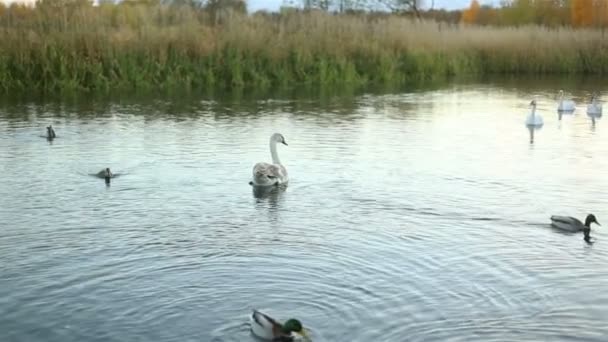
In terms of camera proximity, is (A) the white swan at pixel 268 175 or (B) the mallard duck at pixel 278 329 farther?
(A) the white swan at pixel 268 175

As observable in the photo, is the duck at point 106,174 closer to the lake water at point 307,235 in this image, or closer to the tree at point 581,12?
the lake water at point 307,235

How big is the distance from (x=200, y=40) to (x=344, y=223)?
16.0 metres

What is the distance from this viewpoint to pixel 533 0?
167ft

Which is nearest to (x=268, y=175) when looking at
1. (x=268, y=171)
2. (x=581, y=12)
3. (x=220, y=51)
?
(x=268, y=171)

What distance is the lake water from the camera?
247 inches

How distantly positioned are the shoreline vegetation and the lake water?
6483 mm

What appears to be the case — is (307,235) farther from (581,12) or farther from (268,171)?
(581,12)

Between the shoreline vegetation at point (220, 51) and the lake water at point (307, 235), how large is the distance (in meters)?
6.48

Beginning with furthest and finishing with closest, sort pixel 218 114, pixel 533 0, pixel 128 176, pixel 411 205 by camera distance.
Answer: pixel 533 0, pixel 218 114, pixel 128 176, pixel 411 205

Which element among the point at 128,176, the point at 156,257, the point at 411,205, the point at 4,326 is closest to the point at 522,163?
the point at 411,205

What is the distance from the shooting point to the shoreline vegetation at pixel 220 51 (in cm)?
2225

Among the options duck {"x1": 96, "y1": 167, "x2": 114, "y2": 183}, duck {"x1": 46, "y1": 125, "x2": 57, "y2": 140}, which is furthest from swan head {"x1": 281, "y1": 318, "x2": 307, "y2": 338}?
duck {"x1": 46, "y1": 125, "x2": 57, "y2": 140}

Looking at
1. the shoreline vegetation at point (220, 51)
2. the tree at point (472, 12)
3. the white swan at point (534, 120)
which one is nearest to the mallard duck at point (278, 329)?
the white swan at point (534, 120)

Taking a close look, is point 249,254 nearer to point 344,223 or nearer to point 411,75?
point 344,223
